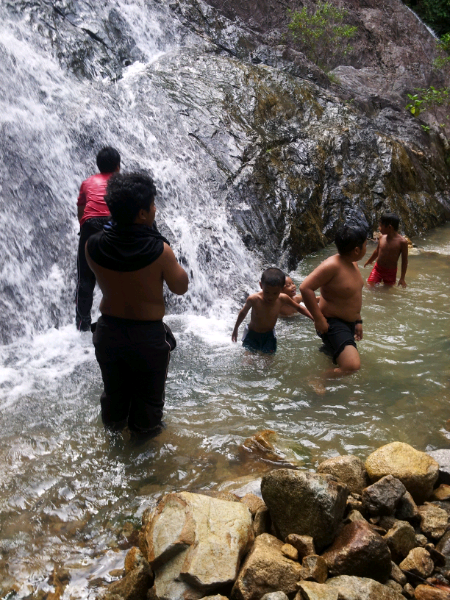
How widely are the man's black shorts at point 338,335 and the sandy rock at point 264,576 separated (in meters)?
2.19

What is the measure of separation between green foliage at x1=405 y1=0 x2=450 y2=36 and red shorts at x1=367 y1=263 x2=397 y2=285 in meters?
16.1

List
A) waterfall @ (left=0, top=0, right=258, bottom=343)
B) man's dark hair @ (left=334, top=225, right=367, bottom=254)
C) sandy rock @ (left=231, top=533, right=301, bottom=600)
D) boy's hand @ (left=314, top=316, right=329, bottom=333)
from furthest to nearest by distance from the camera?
1. waterfall @ (left=0, top=0, right=258, bottom=343)
2. boy's hand @ (left=314, top=316, right=329, bottom=333)
3. man's dark hair @ (left=334, top=225, right=367, bottom=254)
4. sandy rock @ (left=231, top=533, right=301, bottom=600)

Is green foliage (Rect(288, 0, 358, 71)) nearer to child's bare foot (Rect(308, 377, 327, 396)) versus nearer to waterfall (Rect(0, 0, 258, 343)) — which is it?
waterfall (Rect(0, 0, 258, 343))

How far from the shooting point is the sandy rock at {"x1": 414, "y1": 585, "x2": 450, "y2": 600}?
88.2 inches

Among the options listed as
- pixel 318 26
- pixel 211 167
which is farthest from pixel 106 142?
pixel 318 26

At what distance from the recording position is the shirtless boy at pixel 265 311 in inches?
181

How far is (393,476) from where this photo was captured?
2.89 metres

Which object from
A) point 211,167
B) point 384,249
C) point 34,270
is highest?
point 211,167

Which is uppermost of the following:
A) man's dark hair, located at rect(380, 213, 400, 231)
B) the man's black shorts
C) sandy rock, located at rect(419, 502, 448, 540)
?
man's dark hair, located at rect(380, 213, 400, 231)

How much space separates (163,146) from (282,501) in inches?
270

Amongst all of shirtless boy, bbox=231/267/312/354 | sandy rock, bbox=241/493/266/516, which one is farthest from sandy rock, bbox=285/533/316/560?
shirtless boy, bbox=231/267/312/354

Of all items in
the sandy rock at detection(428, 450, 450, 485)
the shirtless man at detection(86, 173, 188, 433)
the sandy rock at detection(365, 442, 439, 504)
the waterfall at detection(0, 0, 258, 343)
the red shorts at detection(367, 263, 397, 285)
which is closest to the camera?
the shirtless man at detection(86, 173, 188, 433)

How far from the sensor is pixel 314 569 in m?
2.29

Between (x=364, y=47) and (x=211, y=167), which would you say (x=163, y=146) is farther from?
(x=364, y=47)
